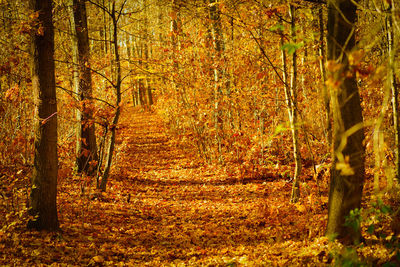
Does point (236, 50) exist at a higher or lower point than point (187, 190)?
higher

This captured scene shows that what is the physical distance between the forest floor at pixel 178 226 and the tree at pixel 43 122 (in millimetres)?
376

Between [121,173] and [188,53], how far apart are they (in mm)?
5312

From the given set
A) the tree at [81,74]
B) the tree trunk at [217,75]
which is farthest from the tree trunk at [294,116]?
the tree at [81,74]

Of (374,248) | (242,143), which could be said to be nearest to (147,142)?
(242,143)

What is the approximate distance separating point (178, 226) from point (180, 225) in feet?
0.23

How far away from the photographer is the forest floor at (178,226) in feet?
14.1

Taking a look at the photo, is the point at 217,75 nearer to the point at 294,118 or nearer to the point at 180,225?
the point at 294,118

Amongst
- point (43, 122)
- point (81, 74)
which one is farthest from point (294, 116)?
point (81, 74)

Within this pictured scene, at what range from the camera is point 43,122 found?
4.55 m

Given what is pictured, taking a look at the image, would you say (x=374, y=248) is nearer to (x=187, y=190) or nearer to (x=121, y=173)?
(x=187, y=190)

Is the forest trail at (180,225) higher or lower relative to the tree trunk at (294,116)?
lower

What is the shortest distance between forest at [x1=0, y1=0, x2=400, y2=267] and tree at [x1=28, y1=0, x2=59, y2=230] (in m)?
0.02

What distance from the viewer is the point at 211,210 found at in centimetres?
700

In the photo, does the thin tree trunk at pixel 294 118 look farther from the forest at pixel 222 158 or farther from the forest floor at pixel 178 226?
the forest floor at pixel 178 226
